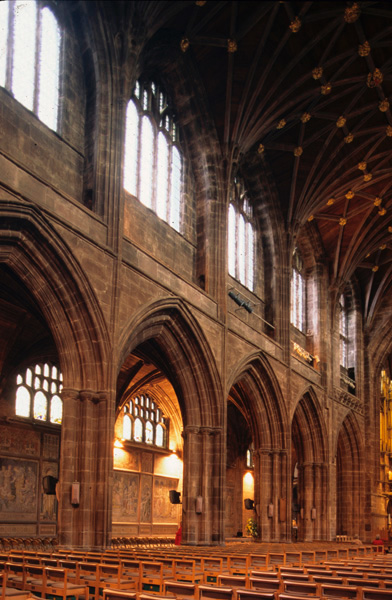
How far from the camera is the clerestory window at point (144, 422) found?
30.4 m

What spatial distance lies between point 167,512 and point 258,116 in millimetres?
18435

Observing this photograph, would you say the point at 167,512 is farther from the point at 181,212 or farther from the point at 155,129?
the point at 155,129

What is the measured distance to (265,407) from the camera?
2784 cm

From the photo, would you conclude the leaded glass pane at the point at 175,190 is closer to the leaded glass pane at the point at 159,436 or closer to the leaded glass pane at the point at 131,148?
the leaded glass pane at the point at 131,148

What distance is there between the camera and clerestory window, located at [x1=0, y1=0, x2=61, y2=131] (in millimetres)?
16703

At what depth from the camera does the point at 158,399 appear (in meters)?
32.8

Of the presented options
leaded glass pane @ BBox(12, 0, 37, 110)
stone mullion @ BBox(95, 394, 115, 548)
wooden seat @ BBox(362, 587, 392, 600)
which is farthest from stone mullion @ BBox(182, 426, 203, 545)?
wooden seat @ BBox(362, 587, 392, 600)

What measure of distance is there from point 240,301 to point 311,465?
11344 mm

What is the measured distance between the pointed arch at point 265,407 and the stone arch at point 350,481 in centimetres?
1036

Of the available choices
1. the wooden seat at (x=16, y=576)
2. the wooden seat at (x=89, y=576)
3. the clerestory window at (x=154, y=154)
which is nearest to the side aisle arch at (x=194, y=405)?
the clerestory window at (x=154, y=154)

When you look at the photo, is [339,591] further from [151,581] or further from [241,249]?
[241,249]

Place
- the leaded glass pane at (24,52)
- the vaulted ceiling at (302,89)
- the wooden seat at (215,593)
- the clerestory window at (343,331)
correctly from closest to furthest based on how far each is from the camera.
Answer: the wooden seat at (215,593), the leaded glass pane at (24,52), the vaulted ceiling at (302,89), the clerestory window at (343,331)

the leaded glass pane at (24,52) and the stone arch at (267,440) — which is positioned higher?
the leaded glass pane at (24,52)

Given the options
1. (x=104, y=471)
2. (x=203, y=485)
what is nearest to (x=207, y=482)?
(x=203, y=485)
